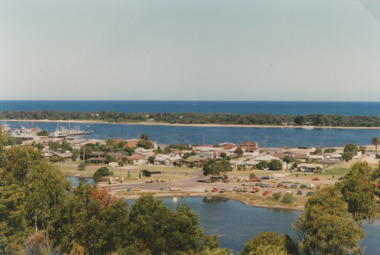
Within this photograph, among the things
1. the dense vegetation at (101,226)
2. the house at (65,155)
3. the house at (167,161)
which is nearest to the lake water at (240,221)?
the dense vegetation at (101,226)

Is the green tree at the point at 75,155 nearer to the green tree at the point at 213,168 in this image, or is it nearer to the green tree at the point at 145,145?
the green tree at the point at 145,145

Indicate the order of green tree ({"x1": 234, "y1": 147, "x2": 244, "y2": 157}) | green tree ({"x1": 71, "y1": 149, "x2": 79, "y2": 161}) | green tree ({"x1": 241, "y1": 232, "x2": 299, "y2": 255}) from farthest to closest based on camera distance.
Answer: green tree ({"x1": 234, "y1": 147, "x2": 244, "y2": 157})
green tree ({"x1": 71, "y1": 149, "x2": 79, "y2": 161})
green tree ({"x1": 241, "y1": 232, "x2": 299, "y2": 255})

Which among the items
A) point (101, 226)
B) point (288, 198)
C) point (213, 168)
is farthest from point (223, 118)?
point (101, 226)

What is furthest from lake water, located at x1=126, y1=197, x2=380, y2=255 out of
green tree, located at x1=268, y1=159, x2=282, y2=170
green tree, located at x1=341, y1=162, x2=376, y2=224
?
green tree, located at x1=268, y1=159, x2=282, y2=170

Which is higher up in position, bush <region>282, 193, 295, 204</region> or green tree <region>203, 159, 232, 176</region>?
green tree <region>203, 159, 232, 176</region>

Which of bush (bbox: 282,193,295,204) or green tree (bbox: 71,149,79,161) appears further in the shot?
green tree (bbox: 71,149,79,161)

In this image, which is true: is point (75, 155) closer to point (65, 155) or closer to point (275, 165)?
point (65, 155)

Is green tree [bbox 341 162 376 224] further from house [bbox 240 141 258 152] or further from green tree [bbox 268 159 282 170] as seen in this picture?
house [bbox 240 141 258 152]
